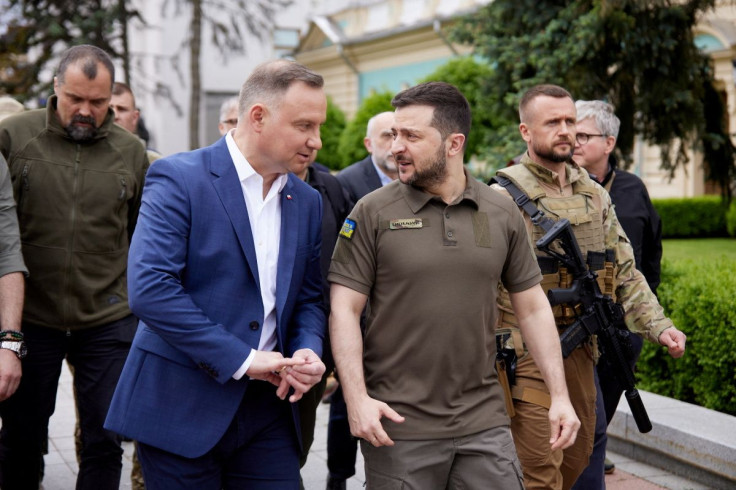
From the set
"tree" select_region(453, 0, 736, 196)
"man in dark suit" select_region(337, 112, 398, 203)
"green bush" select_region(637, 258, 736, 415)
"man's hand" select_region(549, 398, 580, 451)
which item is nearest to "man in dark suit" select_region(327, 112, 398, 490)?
"man in dark suit" select_region(337, 112, 398, 203)

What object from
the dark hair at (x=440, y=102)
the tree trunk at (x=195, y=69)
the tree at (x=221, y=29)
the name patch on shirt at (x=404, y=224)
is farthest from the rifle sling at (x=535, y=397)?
the tree trunk at (x=195, y=69)

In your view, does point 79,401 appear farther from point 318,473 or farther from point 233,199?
point 318,473

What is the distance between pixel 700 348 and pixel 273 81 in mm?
4414

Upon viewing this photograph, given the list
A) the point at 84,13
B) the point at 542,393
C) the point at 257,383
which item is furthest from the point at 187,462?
the point at 84,13

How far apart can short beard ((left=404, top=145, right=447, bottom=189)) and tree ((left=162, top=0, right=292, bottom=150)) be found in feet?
84.3

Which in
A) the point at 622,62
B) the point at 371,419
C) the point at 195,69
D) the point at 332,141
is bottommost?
the point at 332,141

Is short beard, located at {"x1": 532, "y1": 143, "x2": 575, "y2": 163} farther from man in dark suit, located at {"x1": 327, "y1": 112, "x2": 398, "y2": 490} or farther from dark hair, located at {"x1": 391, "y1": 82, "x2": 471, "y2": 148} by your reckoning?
dark hair, located at {"x1": 391, "y1": 82, "x2": 471, "y2": 148}

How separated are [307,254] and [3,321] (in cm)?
138

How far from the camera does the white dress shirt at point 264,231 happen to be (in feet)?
10.3

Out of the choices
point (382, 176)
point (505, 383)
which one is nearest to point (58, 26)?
point (382, 176)

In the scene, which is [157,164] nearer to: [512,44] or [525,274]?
[525,274]

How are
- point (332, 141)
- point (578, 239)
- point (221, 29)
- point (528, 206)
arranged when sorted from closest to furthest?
point (528, 206) < point (578, 239) < point (332, 141) < point (221, 29)

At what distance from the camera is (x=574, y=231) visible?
4.36m

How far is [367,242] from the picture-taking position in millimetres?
3285
